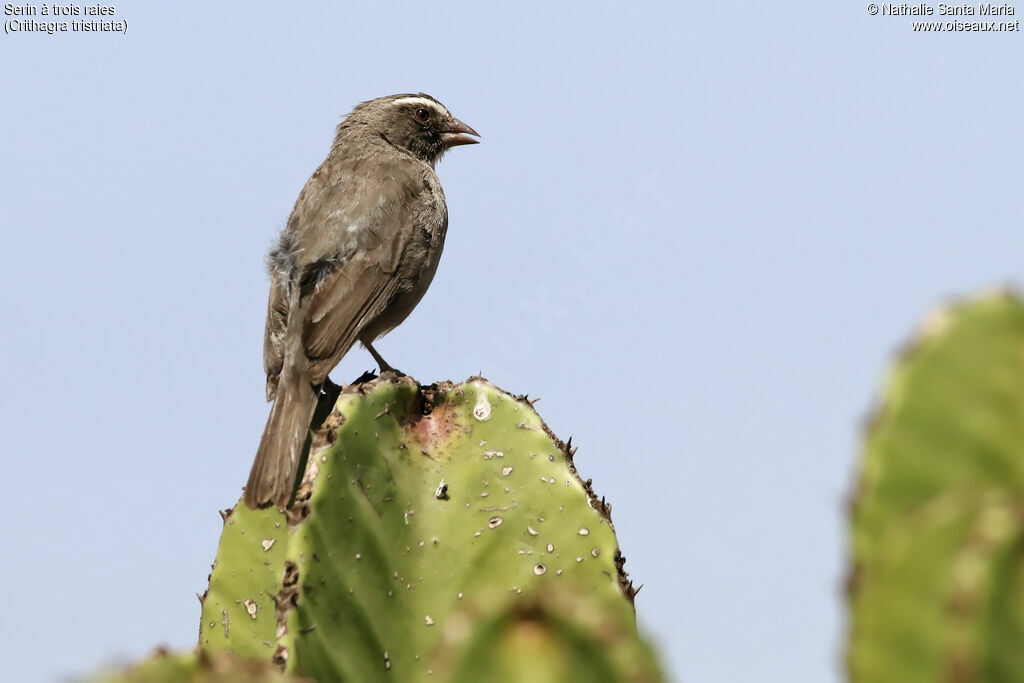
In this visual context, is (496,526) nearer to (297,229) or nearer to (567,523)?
(567,523)

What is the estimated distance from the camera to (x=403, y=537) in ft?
12.1

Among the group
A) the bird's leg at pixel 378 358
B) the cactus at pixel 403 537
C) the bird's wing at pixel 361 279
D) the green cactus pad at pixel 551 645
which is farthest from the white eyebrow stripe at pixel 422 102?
the green cactus pad at pixel 551 645

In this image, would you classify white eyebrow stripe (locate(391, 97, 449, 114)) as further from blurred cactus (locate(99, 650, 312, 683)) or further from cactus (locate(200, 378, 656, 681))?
blurred cactus (locate(99, 650, 312, 683))

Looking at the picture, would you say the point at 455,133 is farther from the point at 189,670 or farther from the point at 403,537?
the point at 189,670

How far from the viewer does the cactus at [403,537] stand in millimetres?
3344

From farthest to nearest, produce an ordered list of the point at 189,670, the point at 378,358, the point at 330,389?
1. the point at 378,358
2. the point at 330,389
3. the point at 189,670

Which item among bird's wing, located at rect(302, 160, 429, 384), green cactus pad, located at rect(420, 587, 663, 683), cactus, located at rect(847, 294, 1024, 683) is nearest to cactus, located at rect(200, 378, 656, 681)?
cactus, located at rect(847, 294, 1024, 683)

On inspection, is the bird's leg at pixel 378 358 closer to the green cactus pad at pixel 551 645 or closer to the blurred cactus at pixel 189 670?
the blurred cactus at pixel 189 670

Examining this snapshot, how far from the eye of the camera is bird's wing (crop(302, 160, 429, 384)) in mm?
6320

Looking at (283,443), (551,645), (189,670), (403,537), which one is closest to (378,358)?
(283,443)

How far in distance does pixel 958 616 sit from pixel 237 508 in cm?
301

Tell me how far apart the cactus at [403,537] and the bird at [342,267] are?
1303 millimetres

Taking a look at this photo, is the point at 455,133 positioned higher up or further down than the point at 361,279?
higher up

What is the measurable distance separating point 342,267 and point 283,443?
1.55m
